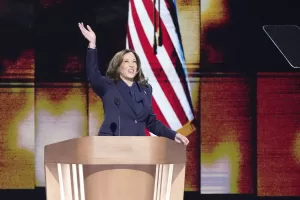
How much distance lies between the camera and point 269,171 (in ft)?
16.8

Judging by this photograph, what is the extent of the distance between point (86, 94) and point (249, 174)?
1.36m

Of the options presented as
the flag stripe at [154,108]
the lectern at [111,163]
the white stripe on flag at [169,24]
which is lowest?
the lectern at [111,163]

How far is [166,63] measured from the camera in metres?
5.09

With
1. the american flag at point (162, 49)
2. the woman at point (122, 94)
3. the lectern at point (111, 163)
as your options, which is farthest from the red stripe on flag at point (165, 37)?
the lectern at point (111, 163)

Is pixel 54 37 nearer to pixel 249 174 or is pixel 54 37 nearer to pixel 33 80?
pixel 33 80

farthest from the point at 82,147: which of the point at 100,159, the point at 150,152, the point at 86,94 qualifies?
the point at 86,94

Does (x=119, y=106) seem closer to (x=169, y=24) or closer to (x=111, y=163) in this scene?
(x=111, y=163)

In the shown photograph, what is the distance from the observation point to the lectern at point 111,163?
283cm

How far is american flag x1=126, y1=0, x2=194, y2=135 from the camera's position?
16.7ft

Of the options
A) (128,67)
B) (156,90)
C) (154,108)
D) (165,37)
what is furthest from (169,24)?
(128,67)

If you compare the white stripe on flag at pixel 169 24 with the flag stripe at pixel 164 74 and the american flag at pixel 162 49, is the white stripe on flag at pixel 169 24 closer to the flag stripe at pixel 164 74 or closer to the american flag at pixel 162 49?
the american flag at pixel 162 49

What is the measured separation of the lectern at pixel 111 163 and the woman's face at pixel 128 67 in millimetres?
864

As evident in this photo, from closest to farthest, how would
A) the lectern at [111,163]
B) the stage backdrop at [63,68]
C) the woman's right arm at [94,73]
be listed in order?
1. the lectern at [111,163]
2. the woman's right arm at [94,73]
3. the stage backdrop at [63,68]

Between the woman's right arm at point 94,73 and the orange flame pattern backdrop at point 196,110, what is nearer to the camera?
the woman's right arm at point 94,73
